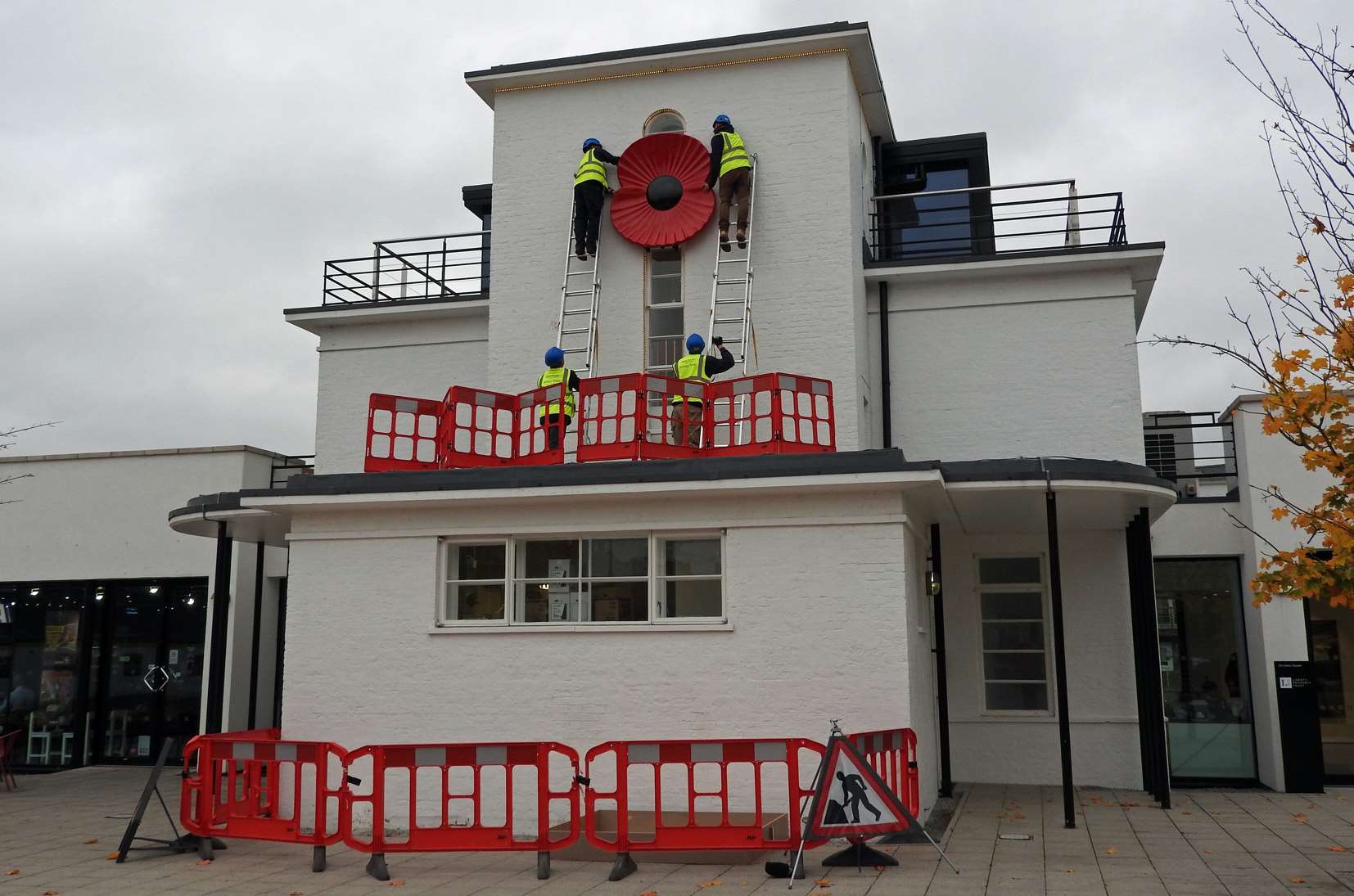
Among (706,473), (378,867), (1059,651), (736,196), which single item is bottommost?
(378,867)

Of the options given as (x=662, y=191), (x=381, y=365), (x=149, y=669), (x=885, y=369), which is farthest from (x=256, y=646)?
(x=885, y=369)

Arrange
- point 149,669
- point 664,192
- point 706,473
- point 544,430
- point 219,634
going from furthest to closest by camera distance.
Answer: point 149,669, point 664,192, point 219,634, point 544,430, point 706,473

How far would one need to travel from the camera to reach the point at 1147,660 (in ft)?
44.7

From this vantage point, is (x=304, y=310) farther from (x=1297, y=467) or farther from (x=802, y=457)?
(x=1297, y=467)

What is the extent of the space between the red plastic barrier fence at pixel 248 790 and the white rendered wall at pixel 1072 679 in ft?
26.9

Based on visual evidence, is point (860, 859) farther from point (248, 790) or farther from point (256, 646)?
point (256, 646)

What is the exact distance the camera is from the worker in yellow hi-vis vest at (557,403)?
12.6 m

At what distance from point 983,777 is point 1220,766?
3.20 metres

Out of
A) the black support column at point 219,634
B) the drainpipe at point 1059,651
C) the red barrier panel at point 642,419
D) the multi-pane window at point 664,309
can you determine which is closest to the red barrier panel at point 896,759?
the drainpipe at point 1059,651

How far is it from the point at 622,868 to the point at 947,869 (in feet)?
8.37

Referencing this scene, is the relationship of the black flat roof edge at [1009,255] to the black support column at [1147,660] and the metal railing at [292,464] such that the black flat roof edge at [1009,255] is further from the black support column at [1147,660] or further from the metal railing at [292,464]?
the metal railing at [292,464]

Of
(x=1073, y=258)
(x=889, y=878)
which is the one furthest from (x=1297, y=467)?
(x=889, y=878)

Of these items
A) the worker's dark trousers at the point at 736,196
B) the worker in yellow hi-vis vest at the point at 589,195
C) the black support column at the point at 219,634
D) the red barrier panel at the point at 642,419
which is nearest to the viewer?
the red barrier panel at the point at 642,419

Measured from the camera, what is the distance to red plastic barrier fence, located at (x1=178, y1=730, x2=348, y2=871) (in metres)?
9.75
